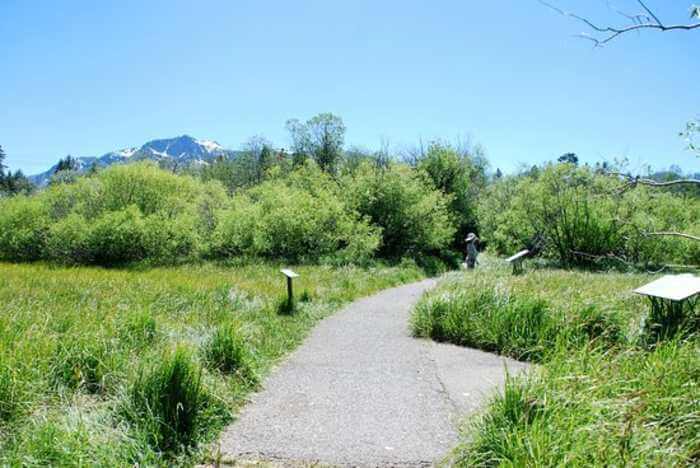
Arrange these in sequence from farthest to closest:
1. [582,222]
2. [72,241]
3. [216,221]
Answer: [216,221] < [582,222] < [72,241]

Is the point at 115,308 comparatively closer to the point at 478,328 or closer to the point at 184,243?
the point at 478,328

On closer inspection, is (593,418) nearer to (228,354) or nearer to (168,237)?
(228,354)

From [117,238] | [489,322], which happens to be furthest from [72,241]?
[489,322]

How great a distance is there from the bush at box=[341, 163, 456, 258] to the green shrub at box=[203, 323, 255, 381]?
18.1 metres

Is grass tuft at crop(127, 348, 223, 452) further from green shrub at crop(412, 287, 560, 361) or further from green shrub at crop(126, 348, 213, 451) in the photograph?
green shrub at crop(412, 287, 560, 361)

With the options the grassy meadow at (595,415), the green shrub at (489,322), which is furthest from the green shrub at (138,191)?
the grassy meadow at (595,415)

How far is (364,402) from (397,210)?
19421 millimetres

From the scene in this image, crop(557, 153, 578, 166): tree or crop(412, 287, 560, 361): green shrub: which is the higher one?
crop(557, 153, 578, 166): tree

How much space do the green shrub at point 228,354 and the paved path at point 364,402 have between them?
1.26 feet

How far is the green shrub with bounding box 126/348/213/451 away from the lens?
3.94 metres

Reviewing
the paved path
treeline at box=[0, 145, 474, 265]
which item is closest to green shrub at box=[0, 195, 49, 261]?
treeline at box=[0, 145, 474, 265]

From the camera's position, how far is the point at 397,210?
79.0ft

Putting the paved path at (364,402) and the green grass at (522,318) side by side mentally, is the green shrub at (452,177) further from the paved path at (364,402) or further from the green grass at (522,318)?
the paved path at (364,402)

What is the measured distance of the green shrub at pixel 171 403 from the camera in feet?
12.9
